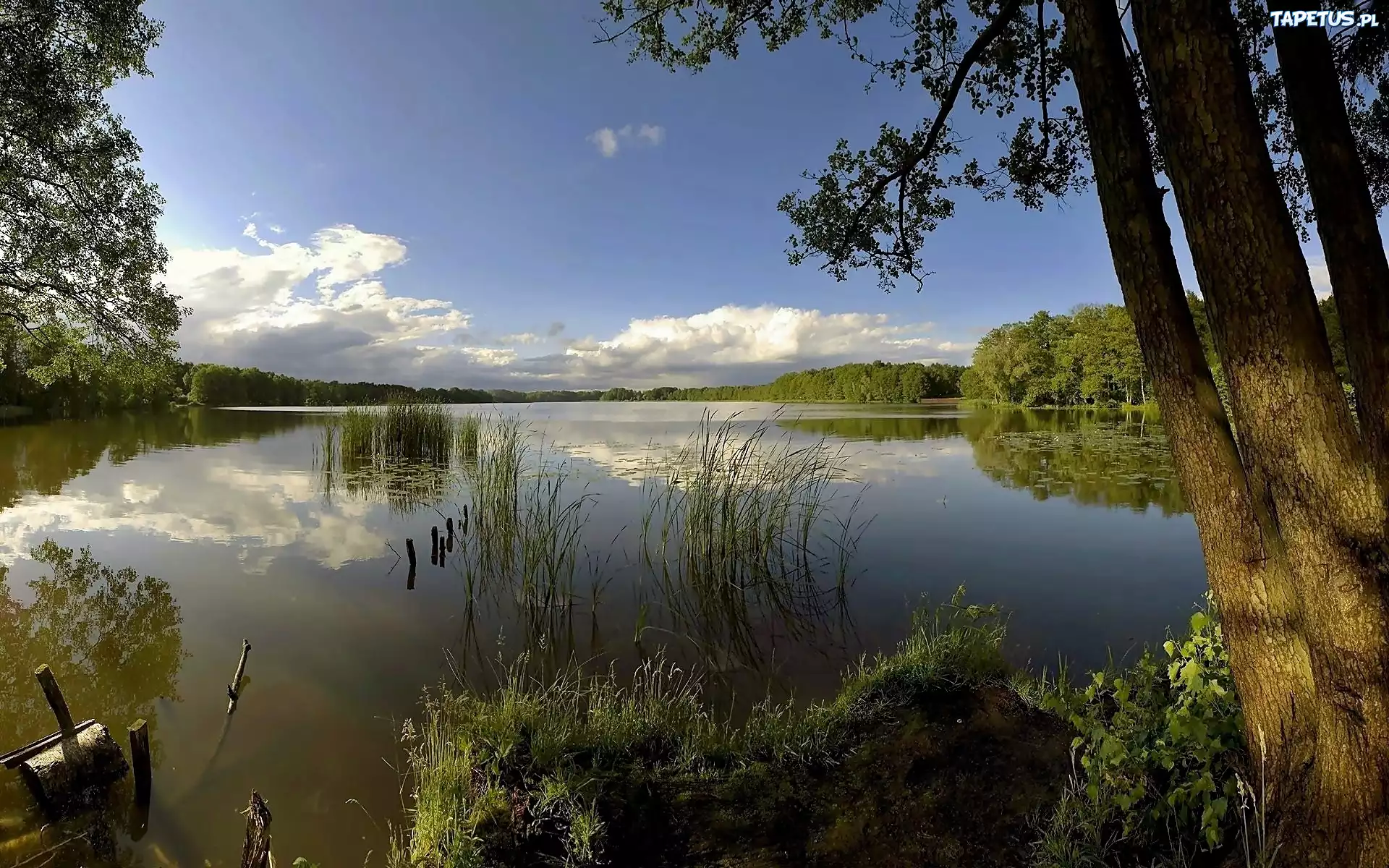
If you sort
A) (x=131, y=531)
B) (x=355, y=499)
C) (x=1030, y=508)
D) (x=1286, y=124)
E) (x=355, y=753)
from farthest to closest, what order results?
(x=355, y=499) < (x=1030, y=508) < (x=131, y=531) < (x=1286, y=124) < (x=355, y=753)

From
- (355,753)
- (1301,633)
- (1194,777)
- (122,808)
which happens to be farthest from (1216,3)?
(122,808)

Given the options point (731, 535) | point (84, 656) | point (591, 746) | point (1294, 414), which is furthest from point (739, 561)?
point (84, 656)

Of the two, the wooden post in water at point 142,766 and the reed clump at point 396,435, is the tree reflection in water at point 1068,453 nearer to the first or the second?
the wooden post in water at point 142,766

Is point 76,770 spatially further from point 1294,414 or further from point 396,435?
point 396,435

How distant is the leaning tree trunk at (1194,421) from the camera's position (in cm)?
172

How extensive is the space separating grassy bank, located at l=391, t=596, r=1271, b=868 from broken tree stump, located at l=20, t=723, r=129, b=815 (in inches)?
59.6

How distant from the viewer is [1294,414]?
1.58 m

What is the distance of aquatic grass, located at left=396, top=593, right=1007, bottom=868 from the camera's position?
2369 mm

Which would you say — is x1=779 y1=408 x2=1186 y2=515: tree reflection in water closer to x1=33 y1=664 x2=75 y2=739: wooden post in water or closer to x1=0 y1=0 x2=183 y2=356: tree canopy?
x1=33 y1=664 x2=75 y2=739: wooden post in water

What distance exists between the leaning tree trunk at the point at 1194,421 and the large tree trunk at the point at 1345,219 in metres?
0.40

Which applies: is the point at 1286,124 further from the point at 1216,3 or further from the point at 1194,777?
the point at 1194,777

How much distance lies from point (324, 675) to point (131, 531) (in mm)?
7277

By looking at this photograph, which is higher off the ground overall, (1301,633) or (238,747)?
(1301,633)

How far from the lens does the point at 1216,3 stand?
1.67 meters
